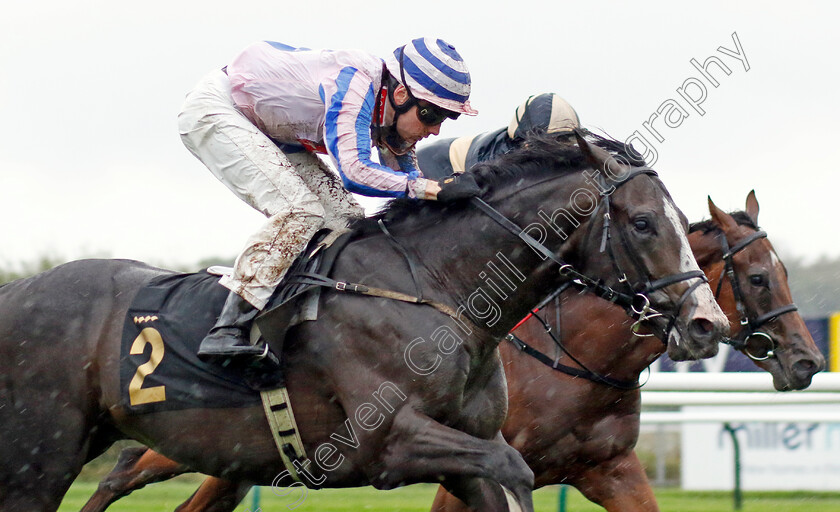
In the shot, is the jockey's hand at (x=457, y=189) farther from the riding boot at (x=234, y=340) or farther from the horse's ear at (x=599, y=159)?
the riding boot at (x=234, y=340)

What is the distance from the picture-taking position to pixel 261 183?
3.56 m

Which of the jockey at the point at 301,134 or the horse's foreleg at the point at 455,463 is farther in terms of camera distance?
the jockey at the point at 301,134

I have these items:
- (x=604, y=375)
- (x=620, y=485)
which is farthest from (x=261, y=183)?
(x=620, y=485)

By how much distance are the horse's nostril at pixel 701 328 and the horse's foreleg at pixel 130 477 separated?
260 centimetres

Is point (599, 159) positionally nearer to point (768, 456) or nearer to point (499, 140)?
point (499, 140)

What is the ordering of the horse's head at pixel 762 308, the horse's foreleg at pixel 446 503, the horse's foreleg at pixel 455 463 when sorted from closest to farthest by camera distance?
the horse's foreleg at pixel 455 463 → the horse's foreleg at pixel 446 503 → the horse's head at pixel 762 308

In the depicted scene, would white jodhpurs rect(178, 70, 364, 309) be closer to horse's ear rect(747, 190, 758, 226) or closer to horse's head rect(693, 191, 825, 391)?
horse's head rect(693, 191, 825, 391)

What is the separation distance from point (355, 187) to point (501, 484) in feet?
3.57

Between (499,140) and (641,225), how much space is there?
77.9 inches

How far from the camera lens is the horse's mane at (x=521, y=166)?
11.3ft

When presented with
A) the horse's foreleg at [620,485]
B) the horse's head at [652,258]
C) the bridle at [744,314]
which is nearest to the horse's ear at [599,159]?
the horse's head at [652,258]

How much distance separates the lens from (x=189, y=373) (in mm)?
3521

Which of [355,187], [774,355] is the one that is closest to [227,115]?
[355,187]

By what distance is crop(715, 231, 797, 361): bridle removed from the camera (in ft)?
14.7
